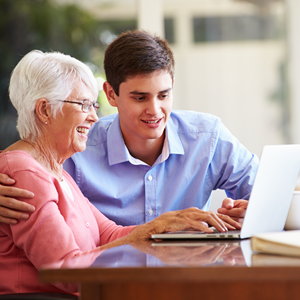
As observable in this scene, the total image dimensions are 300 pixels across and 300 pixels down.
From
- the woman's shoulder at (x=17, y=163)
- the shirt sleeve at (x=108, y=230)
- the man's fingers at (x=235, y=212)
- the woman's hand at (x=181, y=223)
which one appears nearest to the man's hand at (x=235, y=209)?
the man's fingers at (x=235, y=212)

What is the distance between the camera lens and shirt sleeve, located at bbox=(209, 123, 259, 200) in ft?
5.89

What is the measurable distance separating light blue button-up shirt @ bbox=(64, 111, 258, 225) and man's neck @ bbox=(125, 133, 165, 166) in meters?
0.05

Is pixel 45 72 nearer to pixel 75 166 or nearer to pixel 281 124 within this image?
pixel 75 166

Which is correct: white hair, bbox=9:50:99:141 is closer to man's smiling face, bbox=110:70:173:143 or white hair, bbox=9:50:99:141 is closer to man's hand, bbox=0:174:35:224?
man's hand, bbox=0:174:35:224

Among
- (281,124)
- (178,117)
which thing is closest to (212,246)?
(178,117)

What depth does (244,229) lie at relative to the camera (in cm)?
101

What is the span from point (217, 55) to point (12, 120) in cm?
189

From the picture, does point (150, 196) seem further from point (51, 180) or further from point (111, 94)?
point (51, 180)

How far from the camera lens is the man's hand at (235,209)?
131 cm

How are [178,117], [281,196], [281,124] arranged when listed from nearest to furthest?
1. [281,196]
2. [178,117]
3. [281,124]

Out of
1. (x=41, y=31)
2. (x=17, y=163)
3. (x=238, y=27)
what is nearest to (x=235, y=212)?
(x=17, y=163)

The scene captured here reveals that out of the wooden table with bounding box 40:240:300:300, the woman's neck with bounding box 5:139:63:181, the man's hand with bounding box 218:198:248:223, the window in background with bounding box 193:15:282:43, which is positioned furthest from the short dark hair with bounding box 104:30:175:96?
the window in background with bounding box 193:15:282:43

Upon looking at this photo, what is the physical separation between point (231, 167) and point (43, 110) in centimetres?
87

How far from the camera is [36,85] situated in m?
1.36
